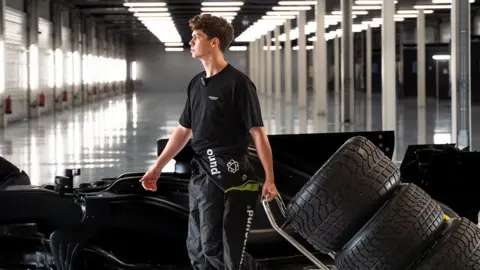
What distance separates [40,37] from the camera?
3139cm

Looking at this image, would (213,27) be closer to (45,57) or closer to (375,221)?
(375,221)

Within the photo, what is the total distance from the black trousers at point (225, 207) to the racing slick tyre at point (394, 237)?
0.74 metres

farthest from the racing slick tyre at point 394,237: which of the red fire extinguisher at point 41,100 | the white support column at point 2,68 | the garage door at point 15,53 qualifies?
the red fire extinguisher at point 41,100

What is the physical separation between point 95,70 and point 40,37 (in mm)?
16818

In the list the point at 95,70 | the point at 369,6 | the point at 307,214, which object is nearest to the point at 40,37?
the point at 369,6

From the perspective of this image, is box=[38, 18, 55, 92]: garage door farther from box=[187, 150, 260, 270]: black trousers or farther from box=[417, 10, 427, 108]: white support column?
box=[187, 150, 260, 270]: black trousers

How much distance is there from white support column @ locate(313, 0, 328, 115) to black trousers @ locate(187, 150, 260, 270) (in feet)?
74.0

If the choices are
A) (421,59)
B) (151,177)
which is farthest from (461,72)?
(421,59)

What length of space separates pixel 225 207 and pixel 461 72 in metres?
11.0

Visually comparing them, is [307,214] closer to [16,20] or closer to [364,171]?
[364,171]

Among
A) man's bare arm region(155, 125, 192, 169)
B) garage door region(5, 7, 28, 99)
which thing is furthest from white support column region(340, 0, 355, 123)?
man's bare arm region(155, 125, 192, 169)

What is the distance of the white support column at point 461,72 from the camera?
14.1 metres

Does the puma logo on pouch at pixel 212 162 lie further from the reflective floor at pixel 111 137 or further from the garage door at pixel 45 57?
the garage door at pixel 45 57

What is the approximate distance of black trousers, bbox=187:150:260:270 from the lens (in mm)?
3949
